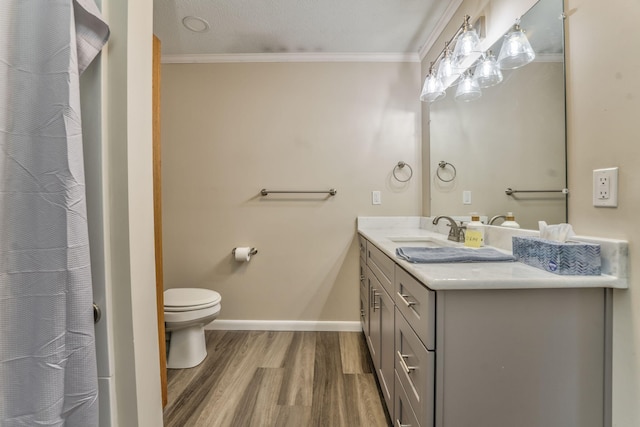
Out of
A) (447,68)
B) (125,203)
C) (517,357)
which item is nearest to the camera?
(125,203)

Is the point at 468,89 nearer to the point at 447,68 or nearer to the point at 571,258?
the point at 447,68

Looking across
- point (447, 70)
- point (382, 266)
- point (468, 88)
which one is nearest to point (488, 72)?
point (468, 88)

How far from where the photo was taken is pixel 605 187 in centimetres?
86

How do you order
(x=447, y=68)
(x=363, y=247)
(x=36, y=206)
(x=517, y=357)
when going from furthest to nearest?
(x=363, y=247) → (x=447, y=68) → (x=517, y=357) → (x=36, y=206)

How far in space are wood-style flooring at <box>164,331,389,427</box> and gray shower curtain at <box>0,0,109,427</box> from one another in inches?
44.1

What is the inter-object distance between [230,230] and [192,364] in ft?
3.40

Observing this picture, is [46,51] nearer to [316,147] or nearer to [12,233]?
[12,233]

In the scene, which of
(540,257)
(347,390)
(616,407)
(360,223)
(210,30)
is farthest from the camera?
(360,223)

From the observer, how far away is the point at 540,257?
3.08 feet

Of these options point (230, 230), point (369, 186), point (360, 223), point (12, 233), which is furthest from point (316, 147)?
point (12, 233)

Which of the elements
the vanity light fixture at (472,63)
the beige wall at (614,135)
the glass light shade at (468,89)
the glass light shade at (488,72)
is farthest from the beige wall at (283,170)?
the beige wall at (614,135)

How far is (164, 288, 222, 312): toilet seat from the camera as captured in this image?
1.75m

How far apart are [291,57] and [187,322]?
222 centimetres

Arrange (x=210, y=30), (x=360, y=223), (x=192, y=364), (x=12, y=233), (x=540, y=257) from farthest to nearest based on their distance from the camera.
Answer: (x=360, y=223), (x=210, y=30), (x=192, y=364), (x=540, y=257), (x=12, y=233)
